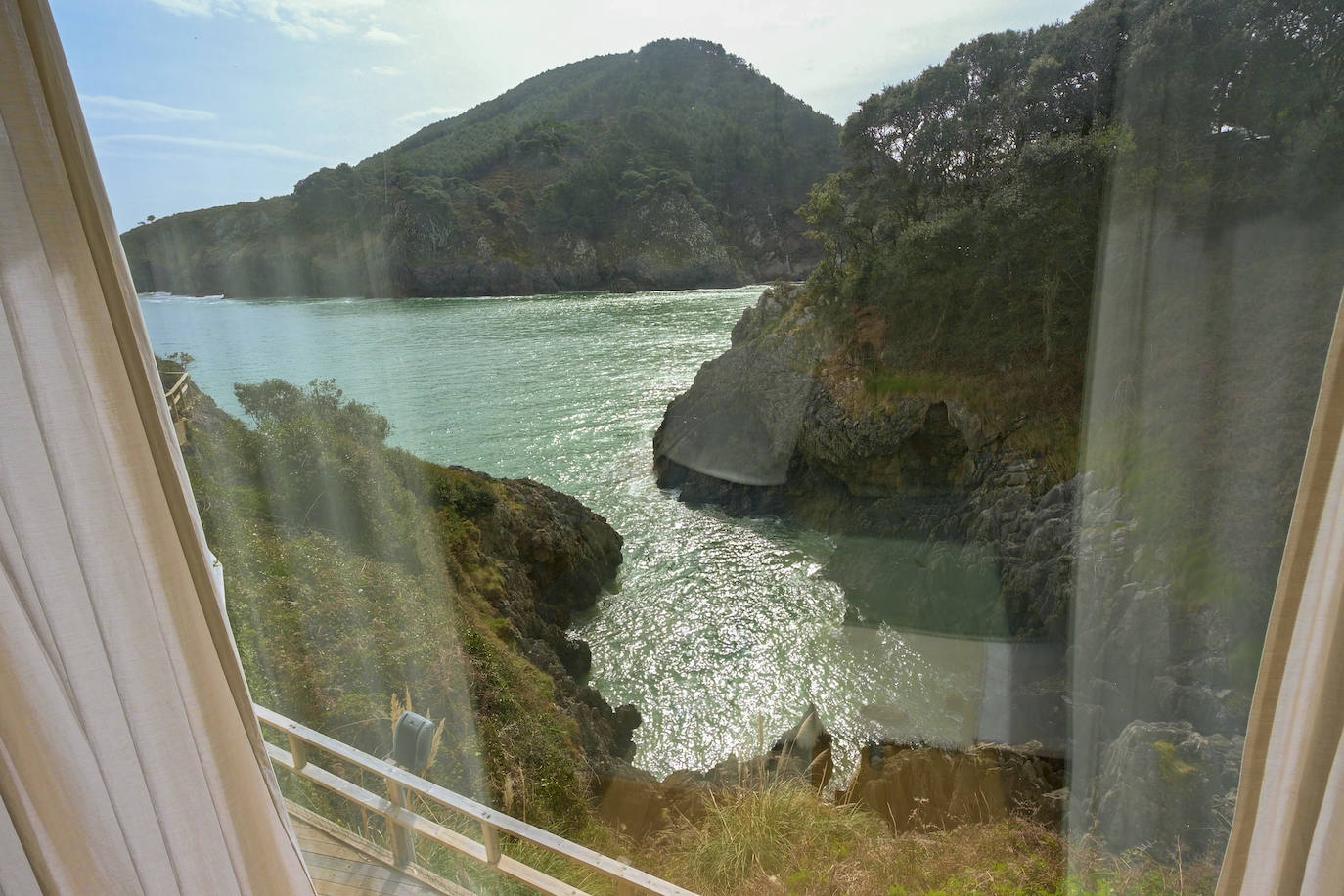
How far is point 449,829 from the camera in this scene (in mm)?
1344

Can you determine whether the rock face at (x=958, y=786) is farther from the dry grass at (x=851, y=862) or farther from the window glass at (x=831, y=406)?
the dry grass at (x=851, y=862)

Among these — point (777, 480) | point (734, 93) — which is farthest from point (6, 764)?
point (777, 480)

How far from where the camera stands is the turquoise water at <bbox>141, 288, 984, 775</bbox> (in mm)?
3859

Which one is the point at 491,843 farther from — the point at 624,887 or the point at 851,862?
the point at 851,862

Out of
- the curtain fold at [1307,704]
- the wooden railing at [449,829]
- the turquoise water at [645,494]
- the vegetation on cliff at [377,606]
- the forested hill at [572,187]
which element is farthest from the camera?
the turquoise water at [645,494]

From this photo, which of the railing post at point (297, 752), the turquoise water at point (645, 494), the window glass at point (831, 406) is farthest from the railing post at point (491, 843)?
the turquoise water at point (645, 494)

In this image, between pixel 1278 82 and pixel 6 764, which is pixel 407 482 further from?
pixel 1278 82

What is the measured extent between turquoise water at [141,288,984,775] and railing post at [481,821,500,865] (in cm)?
110

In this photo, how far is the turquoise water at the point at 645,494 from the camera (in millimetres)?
3859

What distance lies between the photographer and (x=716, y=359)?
365 inches

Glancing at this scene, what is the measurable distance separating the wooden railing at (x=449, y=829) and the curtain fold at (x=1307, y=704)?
0.78 m

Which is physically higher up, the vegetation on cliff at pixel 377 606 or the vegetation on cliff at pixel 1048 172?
the vegetation on cliff at pixel 1048 172

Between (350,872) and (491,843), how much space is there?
0.40m

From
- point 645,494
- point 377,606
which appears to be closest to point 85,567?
point 377,606
